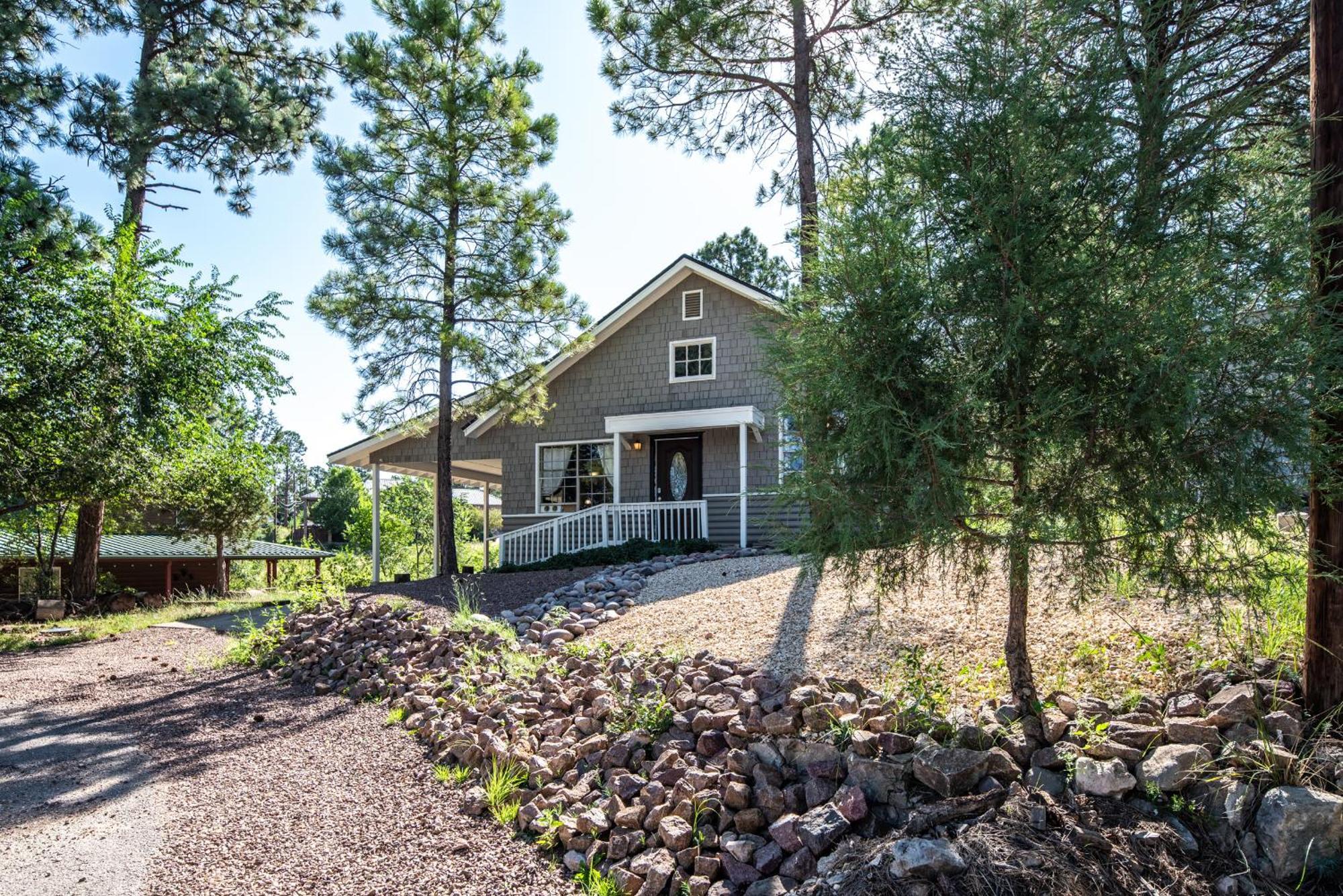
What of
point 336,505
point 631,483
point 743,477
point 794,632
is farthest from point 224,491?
point 336,505

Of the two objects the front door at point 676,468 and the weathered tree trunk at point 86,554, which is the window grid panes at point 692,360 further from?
the weathered tree trunk at point 86,554

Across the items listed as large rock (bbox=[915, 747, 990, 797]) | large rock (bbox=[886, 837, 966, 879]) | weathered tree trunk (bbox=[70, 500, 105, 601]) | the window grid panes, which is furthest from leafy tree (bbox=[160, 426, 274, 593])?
large rock (bbox=[886, 837, 966, 879])

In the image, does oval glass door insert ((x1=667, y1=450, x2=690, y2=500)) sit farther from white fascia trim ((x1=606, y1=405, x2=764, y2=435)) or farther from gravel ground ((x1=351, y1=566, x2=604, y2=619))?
gravel ground ((x1=351, y1=566, x2=604, y2=619))

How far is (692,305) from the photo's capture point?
1390 centimetres

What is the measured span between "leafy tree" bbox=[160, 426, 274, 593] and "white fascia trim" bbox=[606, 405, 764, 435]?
6459 millimetres

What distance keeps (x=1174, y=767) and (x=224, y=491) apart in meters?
17.4

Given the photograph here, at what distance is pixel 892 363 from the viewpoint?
3.24m

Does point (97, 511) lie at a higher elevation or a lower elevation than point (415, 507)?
higher

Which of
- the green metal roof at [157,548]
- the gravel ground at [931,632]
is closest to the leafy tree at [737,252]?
the green metal roof at [157,548]

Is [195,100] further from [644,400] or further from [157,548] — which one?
[157,548]

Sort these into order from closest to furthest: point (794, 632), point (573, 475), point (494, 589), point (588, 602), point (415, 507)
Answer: point (794, 632), point (588, 602), point (494, 589), point (573, 475), point (415, 507)

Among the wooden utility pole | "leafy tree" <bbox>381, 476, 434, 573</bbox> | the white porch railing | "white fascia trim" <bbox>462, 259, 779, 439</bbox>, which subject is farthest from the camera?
"leafy tree" <bbox>381, 476, 434, 573</bbox>

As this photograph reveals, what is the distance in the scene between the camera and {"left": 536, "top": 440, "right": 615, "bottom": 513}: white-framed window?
569 inches

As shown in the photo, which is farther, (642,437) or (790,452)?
(642,437)
